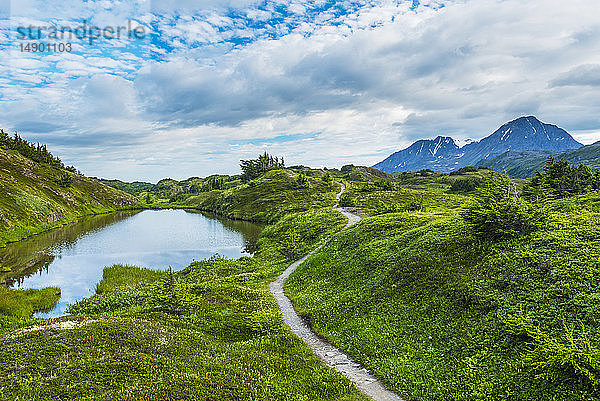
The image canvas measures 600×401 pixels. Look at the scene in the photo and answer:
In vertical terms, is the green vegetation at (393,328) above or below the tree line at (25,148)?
below

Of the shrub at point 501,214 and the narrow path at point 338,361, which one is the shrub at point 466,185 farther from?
the narrow path at point 338,361

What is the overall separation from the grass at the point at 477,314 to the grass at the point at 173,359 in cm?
383

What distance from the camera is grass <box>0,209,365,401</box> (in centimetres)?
1241

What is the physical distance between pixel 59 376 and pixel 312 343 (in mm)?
13359

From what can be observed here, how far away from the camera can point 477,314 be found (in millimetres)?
18031

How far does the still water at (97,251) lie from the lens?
44.5 meters

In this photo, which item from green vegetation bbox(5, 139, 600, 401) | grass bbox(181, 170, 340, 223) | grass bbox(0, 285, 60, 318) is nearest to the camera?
green vegetation bbox(5, 139, 600, 401)

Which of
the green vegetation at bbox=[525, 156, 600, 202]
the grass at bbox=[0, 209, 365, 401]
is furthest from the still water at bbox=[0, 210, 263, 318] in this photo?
the green vegetation at bbox=[525, 156, 600, 202]

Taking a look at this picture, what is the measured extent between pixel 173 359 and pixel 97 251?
200 ft

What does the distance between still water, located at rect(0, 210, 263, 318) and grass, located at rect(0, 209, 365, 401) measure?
1816 centimetres

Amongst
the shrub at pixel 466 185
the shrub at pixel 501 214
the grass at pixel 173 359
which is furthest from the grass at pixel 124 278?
the shrub at pixel 466 185

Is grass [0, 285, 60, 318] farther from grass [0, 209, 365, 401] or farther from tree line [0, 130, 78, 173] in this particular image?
tree line [0, 130, 78, 173]

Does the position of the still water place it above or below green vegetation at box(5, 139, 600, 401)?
below

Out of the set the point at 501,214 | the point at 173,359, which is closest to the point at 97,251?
the point at 173,359
